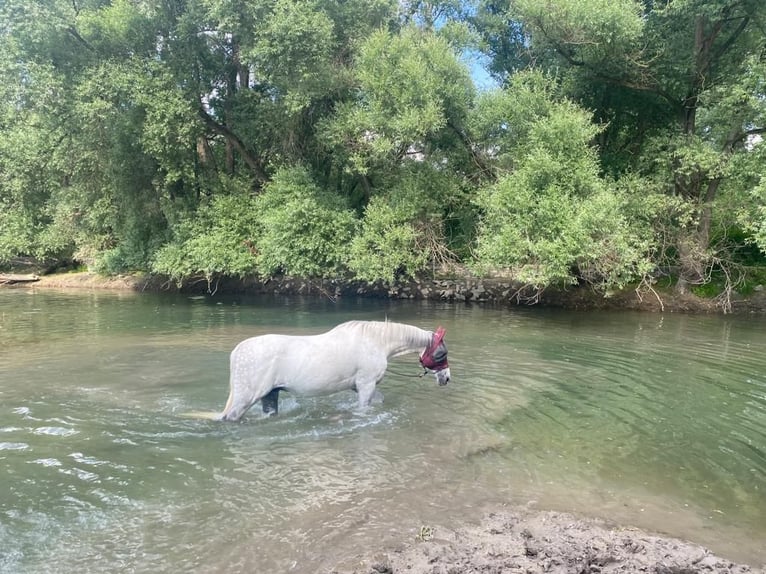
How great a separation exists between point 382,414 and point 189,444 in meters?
3.13

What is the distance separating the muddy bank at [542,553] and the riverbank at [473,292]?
17075 millimetres

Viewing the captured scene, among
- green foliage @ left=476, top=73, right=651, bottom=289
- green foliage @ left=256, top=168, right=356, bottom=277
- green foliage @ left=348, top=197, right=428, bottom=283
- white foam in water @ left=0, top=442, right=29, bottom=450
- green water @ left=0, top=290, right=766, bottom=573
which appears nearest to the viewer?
green water @ left=0, top=290, right=766, bottom=573

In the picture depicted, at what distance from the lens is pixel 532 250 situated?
1902 centimetres

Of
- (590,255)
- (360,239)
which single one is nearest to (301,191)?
(360,239)

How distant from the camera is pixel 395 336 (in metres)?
9.53

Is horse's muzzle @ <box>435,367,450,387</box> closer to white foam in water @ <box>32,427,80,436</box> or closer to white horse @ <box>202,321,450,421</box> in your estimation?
white horse @ <box>202,321,450,421</box>

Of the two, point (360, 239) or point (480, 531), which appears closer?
point (480, 531)

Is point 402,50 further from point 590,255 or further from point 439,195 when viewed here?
point 590,255

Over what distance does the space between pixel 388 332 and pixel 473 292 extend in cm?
1715

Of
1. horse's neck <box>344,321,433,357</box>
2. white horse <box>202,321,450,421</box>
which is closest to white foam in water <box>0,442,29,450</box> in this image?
white horse <box>202,321,450,421</box>

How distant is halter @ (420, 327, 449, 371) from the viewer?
9539 millimetres

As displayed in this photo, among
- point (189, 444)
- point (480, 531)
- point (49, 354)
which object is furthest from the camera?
point (49, 354)

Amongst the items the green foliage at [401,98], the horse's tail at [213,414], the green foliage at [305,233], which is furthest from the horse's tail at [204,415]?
the green foliage at [401,98]

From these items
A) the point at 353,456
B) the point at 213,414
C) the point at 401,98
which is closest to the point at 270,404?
the point at 213,414
